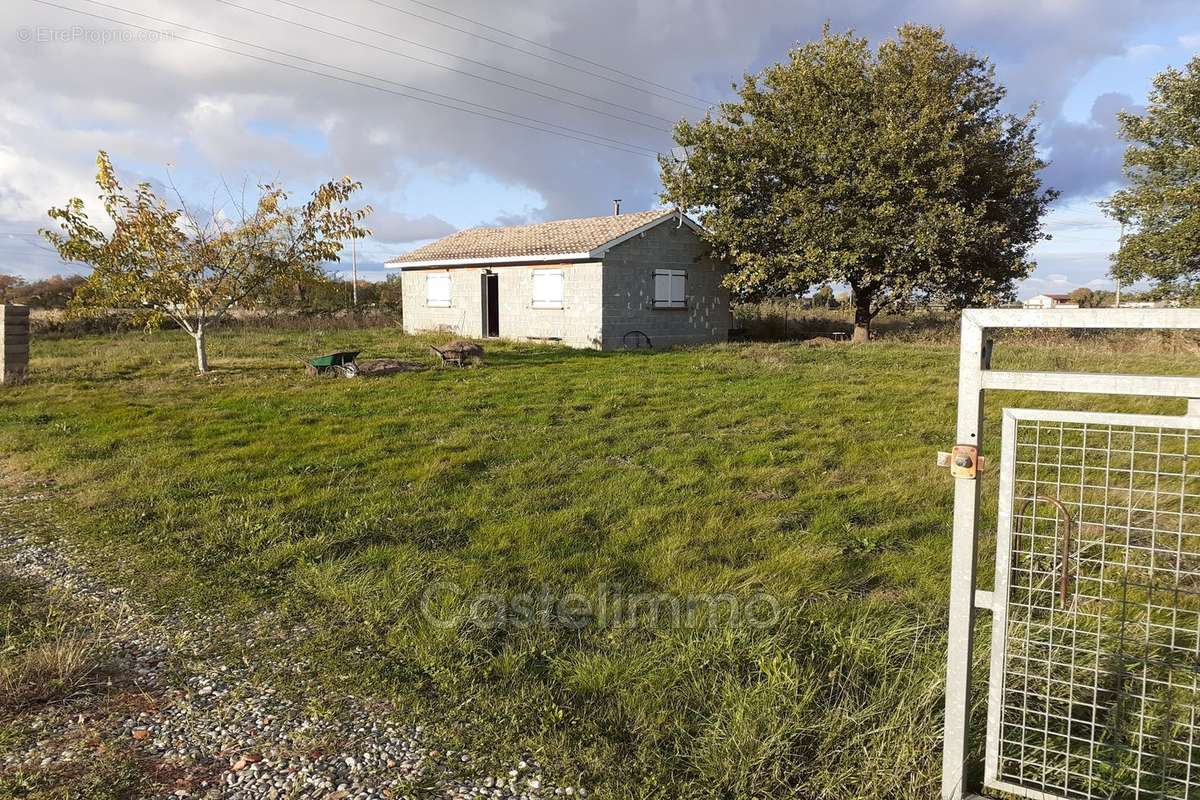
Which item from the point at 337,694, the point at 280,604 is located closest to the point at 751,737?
the point at 337,694

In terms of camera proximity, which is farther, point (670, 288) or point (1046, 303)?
point (670, 288)

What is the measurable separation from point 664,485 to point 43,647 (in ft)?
13.0

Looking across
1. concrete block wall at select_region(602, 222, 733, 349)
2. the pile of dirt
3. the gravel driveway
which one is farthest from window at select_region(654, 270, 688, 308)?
the gravel driveway

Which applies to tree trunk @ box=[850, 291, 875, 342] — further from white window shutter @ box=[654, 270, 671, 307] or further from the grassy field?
the grassy field

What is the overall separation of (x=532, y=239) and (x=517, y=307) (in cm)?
250

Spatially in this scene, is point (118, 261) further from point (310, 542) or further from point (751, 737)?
point (751, 737)

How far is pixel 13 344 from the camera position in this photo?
11688mm

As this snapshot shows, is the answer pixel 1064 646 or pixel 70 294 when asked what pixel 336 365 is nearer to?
pixel 1064 646

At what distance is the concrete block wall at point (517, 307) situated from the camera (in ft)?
64.4

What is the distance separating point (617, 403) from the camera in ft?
32.1

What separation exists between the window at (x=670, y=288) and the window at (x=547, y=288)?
9.78 ft

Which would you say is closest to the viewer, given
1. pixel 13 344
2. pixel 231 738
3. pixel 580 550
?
pixel 231 738

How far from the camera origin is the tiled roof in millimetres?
20234

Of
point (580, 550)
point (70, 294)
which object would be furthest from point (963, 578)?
point (70, 294)
